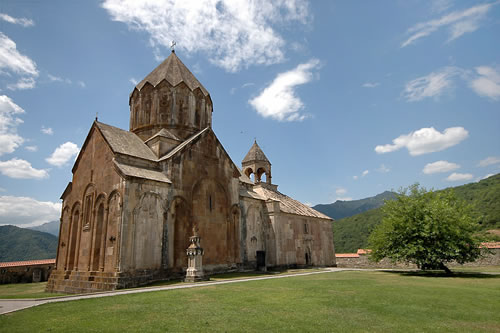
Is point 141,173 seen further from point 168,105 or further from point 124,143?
point 168,105

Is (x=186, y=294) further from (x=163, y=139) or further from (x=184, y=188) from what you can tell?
(x=163, y=139)

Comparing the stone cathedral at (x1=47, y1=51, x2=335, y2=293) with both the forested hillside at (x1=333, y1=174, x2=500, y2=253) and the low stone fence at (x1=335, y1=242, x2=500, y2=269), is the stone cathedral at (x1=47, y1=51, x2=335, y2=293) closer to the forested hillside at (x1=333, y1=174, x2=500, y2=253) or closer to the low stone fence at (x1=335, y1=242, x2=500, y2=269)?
the low stone fence at (x1=335, y1=242, x2=500, y2=269)

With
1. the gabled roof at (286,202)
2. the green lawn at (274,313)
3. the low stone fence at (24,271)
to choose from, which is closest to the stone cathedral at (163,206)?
the gabled roof at (286,202)

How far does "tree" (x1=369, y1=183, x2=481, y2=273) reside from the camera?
17.2 meters

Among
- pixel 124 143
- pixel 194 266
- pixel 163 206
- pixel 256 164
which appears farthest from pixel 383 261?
pixel 124 143

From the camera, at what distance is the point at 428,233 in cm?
1722

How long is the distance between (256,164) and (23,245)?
78.2m

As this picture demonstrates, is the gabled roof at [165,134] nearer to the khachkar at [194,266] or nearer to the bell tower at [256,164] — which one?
the khachkar at [194,266]

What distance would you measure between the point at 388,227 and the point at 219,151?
12.6m

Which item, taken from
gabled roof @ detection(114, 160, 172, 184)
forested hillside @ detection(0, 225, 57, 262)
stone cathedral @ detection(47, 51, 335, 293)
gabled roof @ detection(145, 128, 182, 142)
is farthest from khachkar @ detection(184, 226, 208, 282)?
forested hillside @ detection(0, 225, 57, 262)

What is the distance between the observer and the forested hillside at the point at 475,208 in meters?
43.2

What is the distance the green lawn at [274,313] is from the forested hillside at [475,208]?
36.6 metres

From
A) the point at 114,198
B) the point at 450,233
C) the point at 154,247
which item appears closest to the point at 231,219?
the point at 154,247

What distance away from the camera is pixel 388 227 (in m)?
18.7
